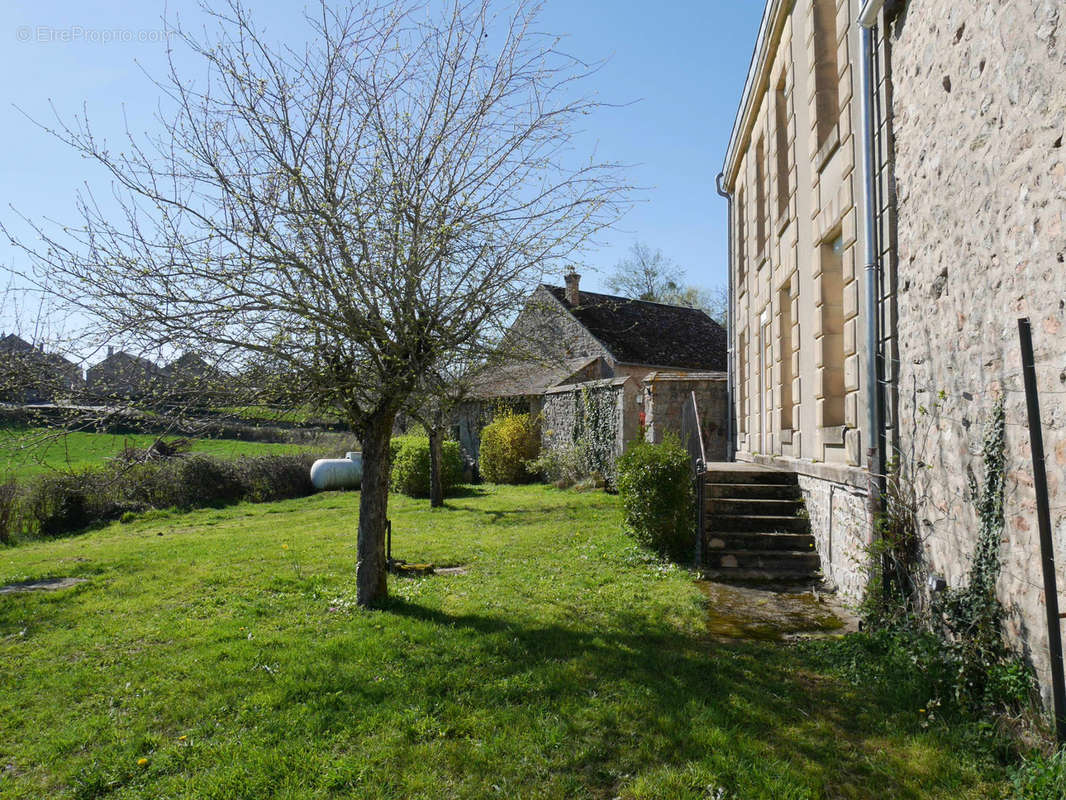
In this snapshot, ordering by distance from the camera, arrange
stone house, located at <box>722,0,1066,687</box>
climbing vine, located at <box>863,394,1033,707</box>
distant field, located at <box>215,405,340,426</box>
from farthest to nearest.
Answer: distant field, located at <box>215,405,340,426</box> < climbing vine, located at <box>863,394,1033,707</box> < stone house, located at <box>722,0,1066,687</box>

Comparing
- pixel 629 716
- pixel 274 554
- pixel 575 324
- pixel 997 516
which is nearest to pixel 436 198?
pixel 629 716

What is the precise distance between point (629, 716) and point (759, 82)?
9.39 m

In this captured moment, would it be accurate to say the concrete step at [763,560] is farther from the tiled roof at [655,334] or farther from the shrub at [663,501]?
the tiled roof at [655,334]

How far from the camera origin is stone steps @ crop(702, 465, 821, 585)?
710cm

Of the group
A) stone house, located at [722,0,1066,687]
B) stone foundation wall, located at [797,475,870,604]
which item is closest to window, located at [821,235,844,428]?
stone house, located at [722,0,1066,687]

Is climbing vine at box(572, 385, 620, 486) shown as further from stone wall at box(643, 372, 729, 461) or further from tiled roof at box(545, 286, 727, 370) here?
tiled roof at box(545, 286, 727, 370)

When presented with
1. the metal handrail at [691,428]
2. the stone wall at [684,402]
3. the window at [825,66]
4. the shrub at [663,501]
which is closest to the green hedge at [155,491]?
the shrub at [663,501]

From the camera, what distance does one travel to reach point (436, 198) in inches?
220

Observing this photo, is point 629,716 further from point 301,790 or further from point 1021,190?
point 1021,190

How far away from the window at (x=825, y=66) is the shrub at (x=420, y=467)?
1141cm

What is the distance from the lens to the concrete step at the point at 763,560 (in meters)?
7.12

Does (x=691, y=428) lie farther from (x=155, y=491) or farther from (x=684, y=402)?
(x=155, y=491)

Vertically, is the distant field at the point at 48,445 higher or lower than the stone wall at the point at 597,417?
lower

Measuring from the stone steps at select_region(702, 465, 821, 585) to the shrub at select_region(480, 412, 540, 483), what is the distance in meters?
9.80
